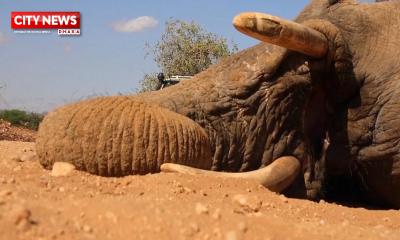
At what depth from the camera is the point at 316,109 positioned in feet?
19.5

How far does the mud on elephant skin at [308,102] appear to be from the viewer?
5340 mm

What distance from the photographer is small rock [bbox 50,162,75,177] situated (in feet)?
13.5

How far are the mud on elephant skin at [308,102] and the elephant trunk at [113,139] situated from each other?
0.23m

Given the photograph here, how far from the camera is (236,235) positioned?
268cm

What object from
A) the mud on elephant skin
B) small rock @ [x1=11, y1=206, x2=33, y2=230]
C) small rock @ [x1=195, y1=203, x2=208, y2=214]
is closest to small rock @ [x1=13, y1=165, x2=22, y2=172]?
the mud on elephant skin

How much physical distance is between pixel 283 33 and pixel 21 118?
2014 cm

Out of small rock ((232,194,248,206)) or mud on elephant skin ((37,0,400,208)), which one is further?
A: mud on elephant skin ((37,0,400,208))

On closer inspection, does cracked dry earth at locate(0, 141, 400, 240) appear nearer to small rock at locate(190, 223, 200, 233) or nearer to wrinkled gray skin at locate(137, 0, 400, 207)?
small rock at locate(190, 223, 200, 233)

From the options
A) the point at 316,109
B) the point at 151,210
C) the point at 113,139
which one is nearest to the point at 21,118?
the point at 316,109

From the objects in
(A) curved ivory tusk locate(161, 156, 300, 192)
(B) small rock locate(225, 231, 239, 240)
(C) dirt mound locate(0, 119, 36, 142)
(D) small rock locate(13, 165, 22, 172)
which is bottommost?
(C) dirt mound locate(0, 119, 36, 142)

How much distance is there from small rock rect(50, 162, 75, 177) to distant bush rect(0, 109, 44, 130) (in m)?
18.8

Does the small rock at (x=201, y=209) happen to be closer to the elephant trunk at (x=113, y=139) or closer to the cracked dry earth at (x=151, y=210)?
the cracked dry earth at (x=151, y=210)

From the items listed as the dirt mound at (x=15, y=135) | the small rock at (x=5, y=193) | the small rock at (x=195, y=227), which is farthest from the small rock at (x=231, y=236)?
the dirt mound at (x=15, y=135)

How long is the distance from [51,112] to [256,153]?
5.93ft
